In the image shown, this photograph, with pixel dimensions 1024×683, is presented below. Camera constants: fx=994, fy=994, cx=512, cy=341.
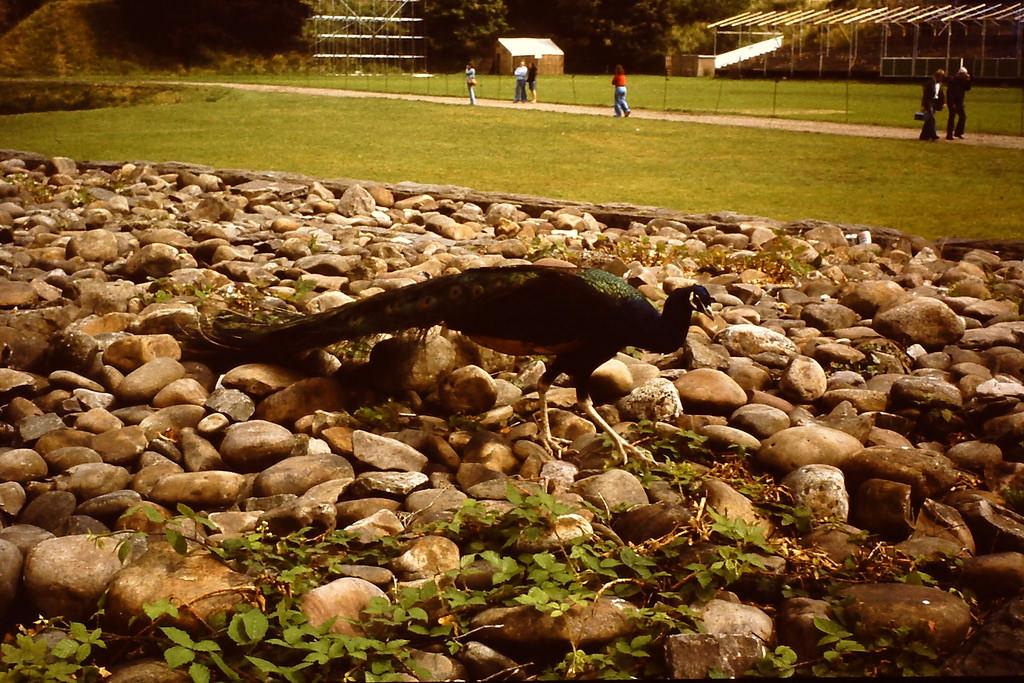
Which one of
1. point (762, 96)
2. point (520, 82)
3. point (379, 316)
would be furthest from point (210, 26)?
point (379, 316)

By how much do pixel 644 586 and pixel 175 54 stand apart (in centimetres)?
4672

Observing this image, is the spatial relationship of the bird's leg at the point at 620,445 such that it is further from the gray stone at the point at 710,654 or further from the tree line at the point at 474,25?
the tree line at the point at 474,25

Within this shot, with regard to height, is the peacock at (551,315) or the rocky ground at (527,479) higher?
the peacock at (551,315)

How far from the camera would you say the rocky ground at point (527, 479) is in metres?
2.99

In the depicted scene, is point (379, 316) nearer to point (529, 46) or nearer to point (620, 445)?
point (620, 445)

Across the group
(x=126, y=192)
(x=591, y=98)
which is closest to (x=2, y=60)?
(x=591, y=98)

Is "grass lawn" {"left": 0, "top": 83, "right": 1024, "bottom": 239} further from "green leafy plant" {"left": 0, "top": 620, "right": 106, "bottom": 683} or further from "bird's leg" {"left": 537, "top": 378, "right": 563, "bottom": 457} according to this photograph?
"green leafy plant" {"left": 0, "top": 620, "right": 106, "bottom": 683}

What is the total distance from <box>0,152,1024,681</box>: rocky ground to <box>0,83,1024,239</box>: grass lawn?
3871 millimetres

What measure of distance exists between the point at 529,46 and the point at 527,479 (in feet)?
153

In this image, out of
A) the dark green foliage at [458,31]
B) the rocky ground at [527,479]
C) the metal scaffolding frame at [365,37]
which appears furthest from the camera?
the dark green foliage at [458,31]

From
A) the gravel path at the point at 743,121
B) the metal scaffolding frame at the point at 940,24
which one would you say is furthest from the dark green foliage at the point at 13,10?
the metal scaffolding frame at the point at 940,24

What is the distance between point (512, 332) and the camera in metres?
4.27

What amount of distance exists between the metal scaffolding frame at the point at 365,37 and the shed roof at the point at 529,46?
14.0 feet

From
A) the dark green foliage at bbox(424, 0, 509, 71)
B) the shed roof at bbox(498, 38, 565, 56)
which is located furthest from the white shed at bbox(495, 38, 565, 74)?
the dark green foliage at bbox(424, 0, 509, 71)
